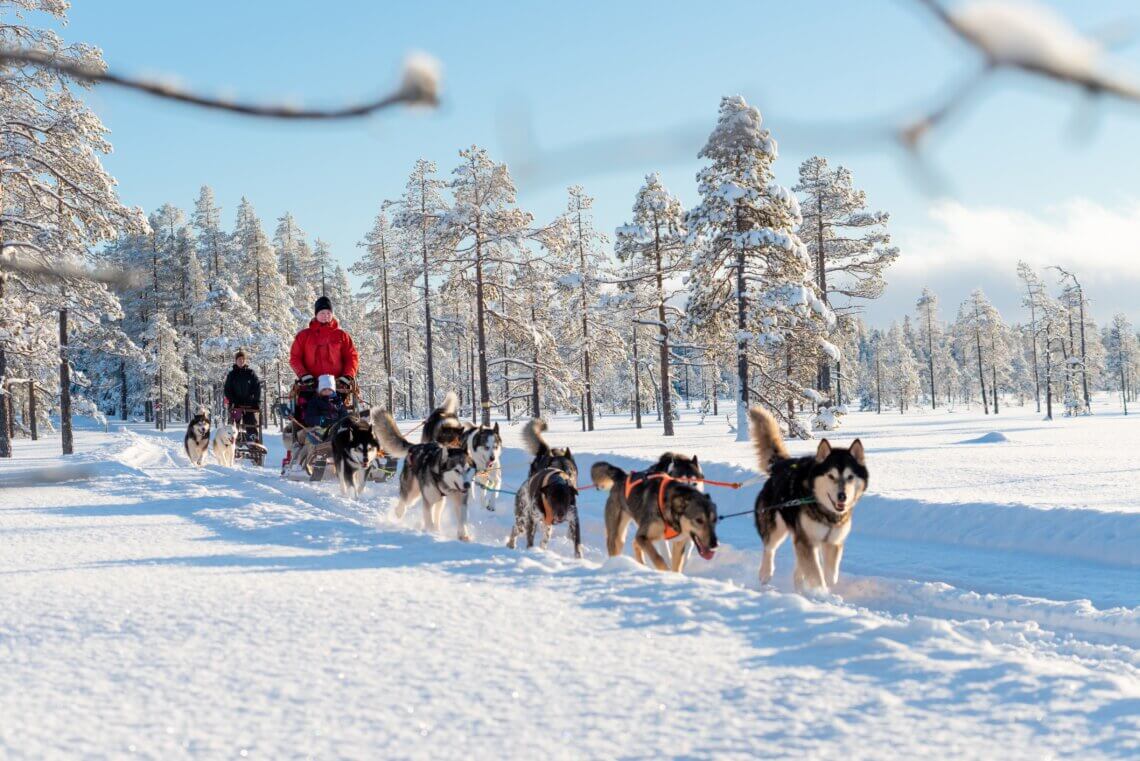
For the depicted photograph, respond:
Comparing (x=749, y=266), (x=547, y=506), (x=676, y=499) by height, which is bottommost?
(x=547, y=506)

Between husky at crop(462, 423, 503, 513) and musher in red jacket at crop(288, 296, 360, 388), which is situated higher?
musher in red jacket at crop(288, 296, 360, 388)

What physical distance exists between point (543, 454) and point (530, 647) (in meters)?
4.89

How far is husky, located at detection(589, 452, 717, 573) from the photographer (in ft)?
22.8

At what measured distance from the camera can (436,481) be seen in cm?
926

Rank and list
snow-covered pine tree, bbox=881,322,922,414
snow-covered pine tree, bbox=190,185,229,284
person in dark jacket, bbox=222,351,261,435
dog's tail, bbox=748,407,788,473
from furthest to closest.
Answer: snow-covered pine tree, bbox=881,322,922,414
snow-covered pine tree, bbox=190,185,229,284
person in dark jacket, bbox=222,351,261,435
dog's tail, bbox=748,407,788,473

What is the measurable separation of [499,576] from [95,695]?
9.58ft

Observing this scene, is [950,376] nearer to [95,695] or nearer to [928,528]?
[928,528]

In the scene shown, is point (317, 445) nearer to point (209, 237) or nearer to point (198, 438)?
point (198, 438)

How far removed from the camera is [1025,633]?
19.0ft

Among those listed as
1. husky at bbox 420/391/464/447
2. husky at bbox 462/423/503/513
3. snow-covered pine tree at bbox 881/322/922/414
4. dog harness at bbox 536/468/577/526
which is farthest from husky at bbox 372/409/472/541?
snow-covered pine tree at bbox 881/322/922/414

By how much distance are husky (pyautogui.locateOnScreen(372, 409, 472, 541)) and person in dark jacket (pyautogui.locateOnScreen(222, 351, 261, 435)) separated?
7158mm

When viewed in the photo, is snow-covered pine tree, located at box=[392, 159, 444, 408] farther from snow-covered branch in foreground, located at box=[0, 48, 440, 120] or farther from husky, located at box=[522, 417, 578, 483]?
snow-covered branch in foreground, located at box=[0, 48, 440, 120]

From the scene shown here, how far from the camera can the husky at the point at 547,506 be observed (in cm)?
788

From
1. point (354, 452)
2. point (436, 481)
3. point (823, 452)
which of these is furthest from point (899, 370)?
point (823, 452)
